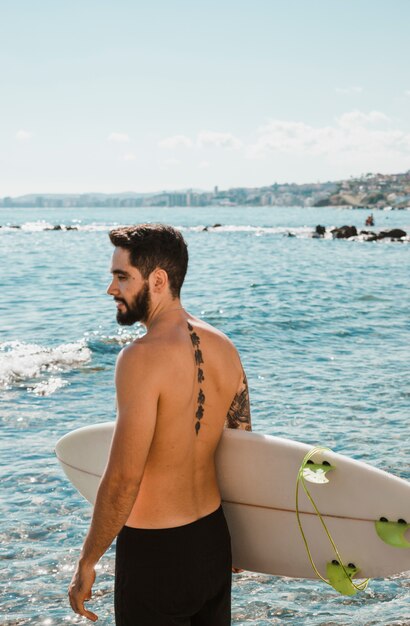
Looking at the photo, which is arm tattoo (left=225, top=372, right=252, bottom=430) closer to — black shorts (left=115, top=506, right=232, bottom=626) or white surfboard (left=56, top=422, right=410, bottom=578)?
white surfboard (left=56, top=422, right=410, bottom=578)

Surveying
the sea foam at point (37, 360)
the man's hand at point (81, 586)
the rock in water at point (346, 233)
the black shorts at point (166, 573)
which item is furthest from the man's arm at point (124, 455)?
the rock in water at point (346, 233)

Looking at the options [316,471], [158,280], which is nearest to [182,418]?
[158,280]

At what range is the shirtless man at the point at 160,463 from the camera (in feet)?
9.24

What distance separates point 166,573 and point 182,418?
54cm

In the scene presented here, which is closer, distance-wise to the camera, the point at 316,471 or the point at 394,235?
the point at 316,471

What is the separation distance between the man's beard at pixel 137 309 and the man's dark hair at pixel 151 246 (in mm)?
77

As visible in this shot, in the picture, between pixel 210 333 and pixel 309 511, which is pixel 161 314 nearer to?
pixel 210 333

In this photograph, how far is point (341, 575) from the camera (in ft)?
12.4

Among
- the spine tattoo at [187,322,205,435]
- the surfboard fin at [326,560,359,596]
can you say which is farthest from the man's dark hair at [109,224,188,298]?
the surfboard fin at [326,560,359,596]

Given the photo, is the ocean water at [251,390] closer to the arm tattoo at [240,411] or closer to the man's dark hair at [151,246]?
the arm tattoo at [240,411]

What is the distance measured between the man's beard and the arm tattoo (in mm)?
571

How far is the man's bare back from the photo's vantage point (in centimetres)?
290

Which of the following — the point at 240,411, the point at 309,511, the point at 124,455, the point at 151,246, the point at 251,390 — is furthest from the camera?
the point at 251,390

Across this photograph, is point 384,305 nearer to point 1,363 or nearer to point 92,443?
point 1,363
